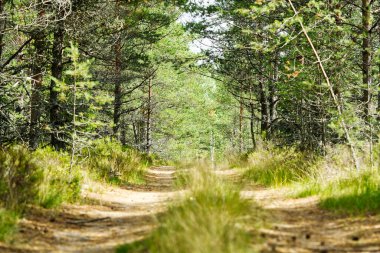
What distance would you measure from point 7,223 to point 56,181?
2250mm

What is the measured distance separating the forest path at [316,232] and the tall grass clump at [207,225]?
0.92 feet

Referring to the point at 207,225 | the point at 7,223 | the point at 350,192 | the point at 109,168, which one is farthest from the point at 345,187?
the point at 109,168

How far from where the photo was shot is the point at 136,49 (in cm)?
2183

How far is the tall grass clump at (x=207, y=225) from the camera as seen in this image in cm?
328

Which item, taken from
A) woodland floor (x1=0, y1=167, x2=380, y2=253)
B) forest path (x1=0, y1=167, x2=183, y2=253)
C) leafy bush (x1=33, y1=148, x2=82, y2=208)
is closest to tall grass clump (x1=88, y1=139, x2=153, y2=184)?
leafy bush (x1=33, y1=148, x2=82, y2=208)

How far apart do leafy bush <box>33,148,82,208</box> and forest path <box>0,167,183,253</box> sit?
8.1 inches

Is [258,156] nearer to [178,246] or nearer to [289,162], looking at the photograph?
[289,162]

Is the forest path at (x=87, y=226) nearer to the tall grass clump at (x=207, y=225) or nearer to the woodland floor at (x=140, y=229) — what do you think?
the woodland floor at (x=140, y=229)

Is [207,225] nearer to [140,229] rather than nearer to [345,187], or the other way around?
[140,229]

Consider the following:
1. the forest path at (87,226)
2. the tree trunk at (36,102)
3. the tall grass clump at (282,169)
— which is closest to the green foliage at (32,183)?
the forest path at (87,226)

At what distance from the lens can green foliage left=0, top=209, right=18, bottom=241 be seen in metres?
4.44

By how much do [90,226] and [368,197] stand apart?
12.0ft

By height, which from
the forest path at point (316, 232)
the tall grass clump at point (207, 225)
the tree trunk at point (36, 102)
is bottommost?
the forest path at point (316, 232)

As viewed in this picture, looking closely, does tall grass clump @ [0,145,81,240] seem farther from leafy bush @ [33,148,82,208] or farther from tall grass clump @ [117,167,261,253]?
tall grass clump @ [117,167,261,253]
